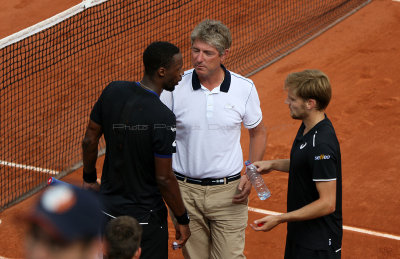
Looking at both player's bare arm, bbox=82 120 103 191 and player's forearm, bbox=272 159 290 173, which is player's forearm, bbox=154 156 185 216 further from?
player's forearm, bbox=272 159 290 173

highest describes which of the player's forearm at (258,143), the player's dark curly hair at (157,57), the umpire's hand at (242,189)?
the player's dark curly hair at (157,57)

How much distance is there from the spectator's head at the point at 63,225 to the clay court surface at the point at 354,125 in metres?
3.56

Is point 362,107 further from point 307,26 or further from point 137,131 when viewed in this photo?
point 137,131

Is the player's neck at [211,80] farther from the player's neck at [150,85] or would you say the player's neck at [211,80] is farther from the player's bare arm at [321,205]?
the player's bare arm at [321,205]

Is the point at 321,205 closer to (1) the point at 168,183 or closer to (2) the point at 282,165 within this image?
(2) the point at 282,165

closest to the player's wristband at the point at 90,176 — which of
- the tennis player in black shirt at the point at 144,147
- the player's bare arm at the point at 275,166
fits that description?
the tennis player in black shirt at the point at 144,147

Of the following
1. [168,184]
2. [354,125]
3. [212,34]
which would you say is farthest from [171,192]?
[354,125]

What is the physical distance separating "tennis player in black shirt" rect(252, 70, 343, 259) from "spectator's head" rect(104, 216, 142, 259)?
1.26 metres

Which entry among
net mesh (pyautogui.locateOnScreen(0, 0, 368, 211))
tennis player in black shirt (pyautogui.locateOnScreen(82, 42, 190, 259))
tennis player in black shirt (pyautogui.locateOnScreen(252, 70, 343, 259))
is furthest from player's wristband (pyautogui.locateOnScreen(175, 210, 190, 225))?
net mesh (pyautogui.locateOnScreen(0, 0, 368, 211))

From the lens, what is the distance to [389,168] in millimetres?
8031

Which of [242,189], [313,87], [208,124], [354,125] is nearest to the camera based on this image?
[313,87]

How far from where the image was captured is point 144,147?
4.07 m

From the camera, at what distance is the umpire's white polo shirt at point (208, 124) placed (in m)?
4.81

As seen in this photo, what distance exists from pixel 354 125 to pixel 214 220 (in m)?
4.89
